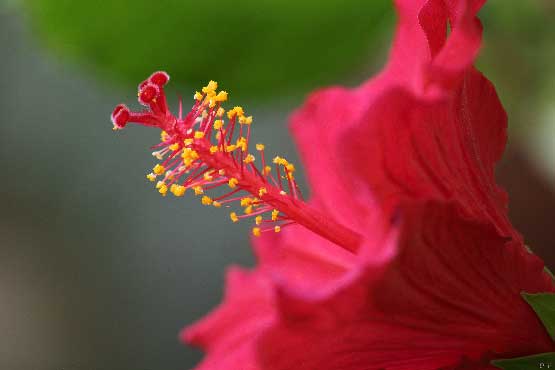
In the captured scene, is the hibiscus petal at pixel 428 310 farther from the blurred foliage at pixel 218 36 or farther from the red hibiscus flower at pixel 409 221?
the blurred foliage at pixel 218 36

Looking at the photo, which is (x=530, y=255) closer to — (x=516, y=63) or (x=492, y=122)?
(x=492, y=122)

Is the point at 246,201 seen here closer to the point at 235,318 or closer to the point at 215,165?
the point at 215,165

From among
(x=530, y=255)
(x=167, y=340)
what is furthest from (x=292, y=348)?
(x=167, y=340)

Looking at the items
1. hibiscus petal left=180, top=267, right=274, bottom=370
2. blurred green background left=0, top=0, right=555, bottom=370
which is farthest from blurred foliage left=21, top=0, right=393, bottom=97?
hibiscus petal left=180, top=267, right=274, bottom=370

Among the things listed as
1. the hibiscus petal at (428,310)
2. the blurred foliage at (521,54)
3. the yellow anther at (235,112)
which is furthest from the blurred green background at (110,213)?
the hibiscus petal at (428,310)

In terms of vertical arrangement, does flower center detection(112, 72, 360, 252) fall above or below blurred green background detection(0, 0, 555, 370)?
below

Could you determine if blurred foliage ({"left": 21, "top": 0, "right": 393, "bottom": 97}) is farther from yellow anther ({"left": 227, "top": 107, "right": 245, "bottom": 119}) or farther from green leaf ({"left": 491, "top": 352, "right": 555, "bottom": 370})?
green leaf ({"left": 491, "top": 352, "right": 555, "bottom": 370})

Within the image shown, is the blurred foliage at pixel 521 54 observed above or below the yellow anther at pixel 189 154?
above
